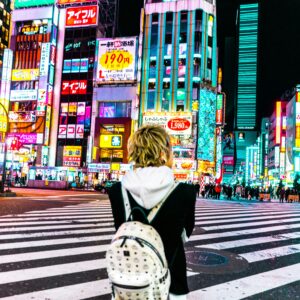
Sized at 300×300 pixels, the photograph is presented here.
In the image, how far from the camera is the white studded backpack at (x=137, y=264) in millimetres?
1783

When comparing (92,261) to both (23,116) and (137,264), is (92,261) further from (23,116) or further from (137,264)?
(23,116)

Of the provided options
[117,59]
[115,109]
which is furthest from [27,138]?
[117,59]

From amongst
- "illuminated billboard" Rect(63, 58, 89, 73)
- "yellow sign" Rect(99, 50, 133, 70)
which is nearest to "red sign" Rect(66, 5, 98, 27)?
"illuminated billboard" Rect(63, 58, 89, 73)

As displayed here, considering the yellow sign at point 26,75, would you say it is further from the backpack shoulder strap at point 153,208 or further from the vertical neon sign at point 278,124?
the vertical neon sign at point 278,124

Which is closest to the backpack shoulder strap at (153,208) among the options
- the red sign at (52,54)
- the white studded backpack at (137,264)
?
the white studded backpack at (137,264)

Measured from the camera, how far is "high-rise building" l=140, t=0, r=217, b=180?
A: 54.2 meters

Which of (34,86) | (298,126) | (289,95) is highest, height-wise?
(289,95)

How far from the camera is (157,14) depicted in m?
60.7

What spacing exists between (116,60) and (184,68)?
1198cm

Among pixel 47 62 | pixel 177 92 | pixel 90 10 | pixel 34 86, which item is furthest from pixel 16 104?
pixel 177 92

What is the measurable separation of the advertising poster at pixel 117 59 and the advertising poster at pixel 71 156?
11.8 meters

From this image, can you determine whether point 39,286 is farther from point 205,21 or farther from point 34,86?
point 205,21

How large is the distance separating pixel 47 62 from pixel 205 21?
89.2 feet

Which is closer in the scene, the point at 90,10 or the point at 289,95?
the point at 90,10
